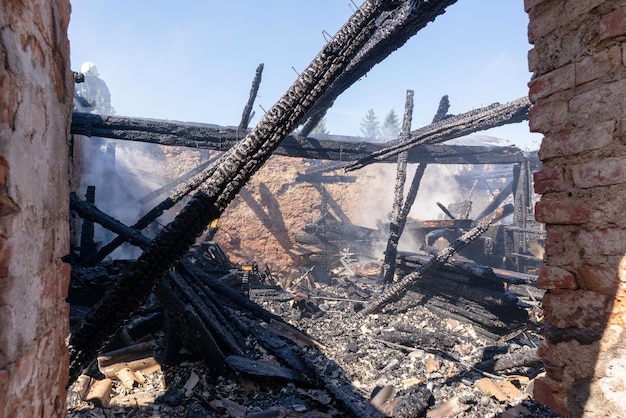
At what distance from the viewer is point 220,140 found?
23.1ft

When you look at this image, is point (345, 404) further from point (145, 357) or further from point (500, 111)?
point (500, 111)

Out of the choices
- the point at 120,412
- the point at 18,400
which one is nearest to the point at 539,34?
the point at 18,400

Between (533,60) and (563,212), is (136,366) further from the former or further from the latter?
(533,60)

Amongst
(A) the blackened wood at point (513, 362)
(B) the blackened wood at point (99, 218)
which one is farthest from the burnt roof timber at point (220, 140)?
(A) the blackened wood at point (513, 362)

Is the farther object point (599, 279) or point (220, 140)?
point (220, 140)

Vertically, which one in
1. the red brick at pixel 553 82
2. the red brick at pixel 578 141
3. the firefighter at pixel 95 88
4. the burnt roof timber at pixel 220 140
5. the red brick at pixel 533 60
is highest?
the firefighter at pixel 95 88

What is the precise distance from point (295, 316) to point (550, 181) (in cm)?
593

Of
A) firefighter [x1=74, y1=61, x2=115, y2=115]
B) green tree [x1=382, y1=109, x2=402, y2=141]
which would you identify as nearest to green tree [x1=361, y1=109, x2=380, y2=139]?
green tree [x1=382, y1=109, x2=402, y2=141]

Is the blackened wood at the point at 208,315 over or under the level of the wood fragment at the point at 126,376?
over

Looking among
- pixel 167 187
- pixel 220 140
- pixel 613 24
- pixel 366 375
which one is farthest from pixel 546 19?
pixel 167 187

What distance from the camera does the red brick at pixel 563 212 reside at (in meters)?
1.60

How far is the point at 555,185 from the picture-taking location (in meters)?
1.72

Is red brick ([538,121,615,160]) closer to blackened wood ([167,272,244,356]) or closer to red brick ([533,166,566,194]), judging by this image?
red brick ([533,166,566,194])

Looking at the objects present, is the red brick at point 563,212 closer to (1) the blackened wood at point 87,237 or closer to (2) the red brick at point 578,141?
(2) the red brick at point 578,141
